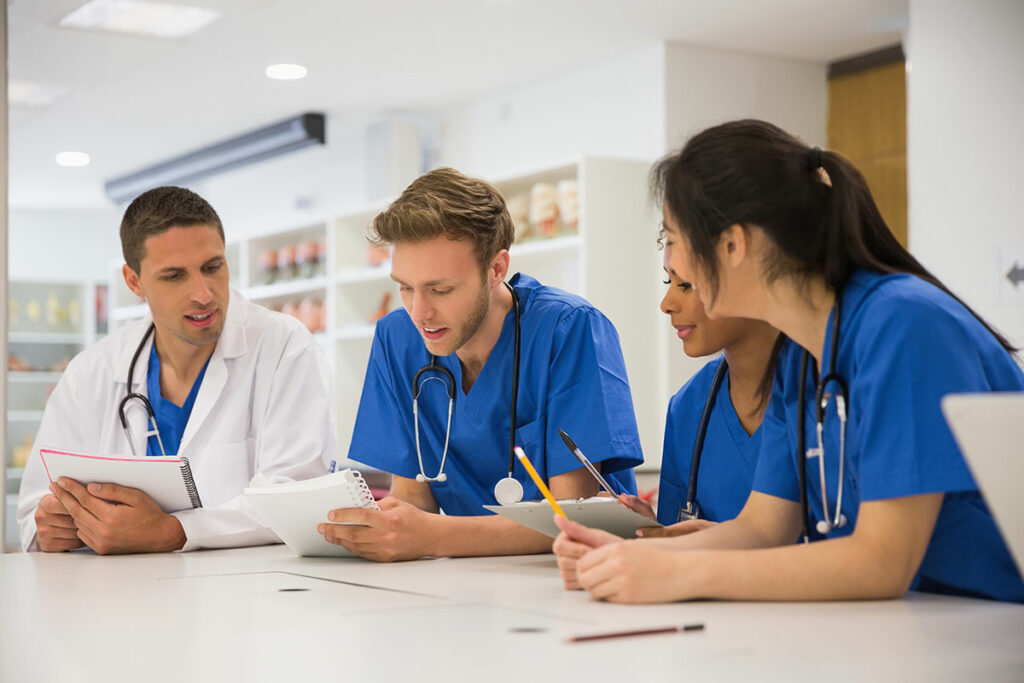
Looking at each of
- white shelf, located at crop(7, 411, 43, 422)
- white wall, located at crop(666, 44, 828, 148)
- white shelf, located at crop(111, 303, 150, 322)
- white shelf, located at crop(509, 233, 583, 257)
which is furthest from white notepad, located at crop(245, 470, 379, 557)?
white shelf, located at crop(7, 411, 43, 422)

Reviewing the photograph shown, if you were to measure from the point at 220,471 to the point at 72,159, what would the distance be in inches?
244

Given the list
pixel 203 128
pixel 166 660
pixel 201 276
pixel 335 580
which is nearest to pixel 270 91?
pixel 203 128

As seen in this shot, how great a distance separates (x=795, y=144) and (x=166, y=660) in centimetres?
96

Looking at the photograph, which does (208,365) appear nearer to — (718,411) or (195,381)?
(195,381)

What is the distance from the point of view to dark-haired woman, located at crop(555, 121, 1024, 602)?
1.27 m

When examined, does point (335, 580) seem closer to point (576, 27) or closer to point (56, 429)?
point (56, 429)

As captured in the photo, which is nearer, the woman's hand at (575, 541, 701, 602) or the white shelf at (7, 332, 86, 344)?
the woman's hand at (575, 541, 701, 602)

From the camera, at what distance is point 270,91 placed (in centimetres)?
614

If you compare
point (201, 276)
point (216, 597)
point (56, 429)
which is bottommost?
point (216, 597)

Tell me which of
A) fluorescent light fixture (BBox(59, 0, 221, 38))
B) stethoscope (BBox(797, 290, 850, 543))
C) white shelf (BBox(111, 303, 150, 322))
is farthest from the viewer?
white shelf (BBox(111, 303, 150, 322))

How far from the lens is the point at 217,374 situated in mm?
2424

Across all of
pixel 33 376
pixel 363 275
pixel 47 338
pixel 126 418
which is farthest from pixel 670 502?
pixel 47 338


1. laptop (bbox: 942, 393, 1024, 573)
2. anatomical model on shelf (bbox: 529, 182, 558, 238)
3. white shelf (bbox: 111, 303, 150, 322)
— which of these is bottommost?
laptop (bbox: 942, 393, 1024, 573)

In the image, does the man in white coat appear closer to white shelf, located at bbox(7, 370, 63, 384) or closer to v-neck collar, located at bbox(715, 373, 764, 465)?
v-neck collar, located at bbox(715, 373, 764, 465)
